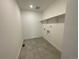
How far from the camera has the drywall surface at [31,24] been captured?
17.0ft

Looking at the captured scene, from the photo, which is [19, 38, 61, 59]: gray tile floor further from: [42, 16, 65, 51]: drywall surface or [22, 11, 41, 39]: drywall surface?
[22, 11, 41, 39]: drywall surface

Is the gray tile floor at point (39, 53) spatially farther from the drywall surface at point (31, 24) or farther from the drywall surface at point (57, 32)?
the drywall surface at point (31, 24)

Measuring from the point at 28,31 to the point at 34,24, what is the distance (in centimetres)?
87

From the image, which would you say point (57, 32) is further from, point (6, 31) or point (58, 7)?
point (6, 31)

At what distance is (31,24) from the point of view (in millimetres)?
5445

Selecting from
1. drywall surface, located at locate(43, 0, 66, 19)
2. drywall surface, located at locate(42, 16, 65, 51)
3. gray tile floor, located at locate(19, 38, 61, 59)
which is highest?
drywall surface, located at locate(43, 0, 66, 19)

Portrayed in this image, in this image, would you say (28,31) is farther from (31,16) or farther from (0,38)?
(0,38)

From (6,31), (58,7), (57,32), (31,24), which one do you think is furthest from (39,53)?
(31,24)

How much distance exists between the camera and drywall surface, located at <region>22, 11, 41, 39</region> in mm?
5192

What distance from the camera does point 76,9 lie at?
651 millimetres

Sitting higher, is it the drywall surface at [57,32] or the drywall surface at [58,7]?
the drywall surface at [58,7]

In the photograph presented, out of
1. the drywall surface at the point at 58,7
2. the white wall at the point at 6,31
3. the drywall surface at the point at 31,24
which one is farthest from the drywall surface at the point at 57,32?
the drywall surface at the point at 31,24

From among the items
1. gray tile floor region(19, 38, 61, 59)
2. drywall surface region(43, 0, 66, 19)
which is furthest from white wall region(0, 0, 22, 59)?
drywall surface region(43, 0, 66, 19)

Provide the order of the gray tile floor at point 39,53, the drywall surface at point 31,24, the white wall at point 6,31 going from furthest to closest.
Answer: the drywall surface at point 31,24
the gray tile floor at point 39,53
the white wall at point 6,31
